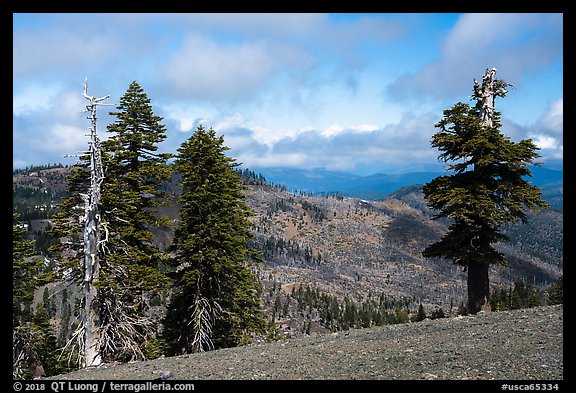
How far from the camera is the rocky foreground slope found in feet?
33.2

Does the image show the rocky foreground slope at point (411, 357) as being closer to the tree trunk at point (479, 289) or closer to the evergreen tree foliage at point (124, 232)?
the tree trunk at point (479, 289)

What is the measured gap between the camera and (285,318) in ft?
576

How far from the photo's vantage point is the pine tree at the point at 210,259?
77.7ft

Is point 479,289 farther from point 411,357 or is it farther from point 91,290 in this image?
point 91,290

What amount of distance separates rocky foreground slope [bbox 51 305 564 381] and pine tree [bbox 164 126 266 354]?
821 centimetres

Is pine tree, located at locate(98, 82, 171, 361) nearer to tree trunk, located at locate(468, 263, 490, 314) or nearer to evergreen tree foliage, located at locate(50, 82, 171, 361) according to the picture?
evergreen tree foliage, located at locate(50, 82, 171, 361)

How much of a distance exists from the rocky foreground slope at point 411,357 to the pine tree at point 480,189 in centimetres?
430

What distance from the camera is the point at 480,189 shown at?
2059 cm

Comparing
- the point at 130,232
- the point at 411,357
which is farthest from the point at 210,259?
the point at 411,357

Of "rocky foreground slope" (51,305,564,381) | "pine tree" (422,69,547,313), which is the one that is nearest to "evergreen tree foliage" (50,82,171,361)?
"rocky foreground slope" (51,305,564,381)

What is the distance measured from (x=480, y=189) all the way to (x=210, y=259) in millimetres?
14908
